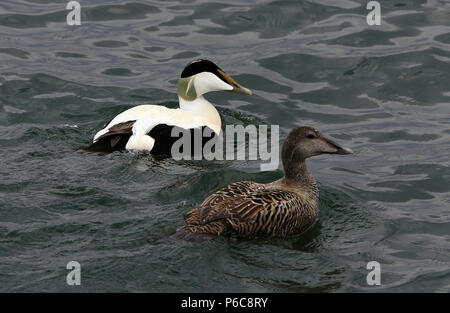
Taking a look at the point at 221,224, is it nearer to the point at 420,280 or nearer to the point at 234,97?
the point at 420,280

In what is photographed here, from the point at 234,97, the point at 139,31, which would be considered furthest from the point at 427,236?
the point at 139,31

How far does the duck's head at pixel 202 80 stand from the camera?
9.24 m

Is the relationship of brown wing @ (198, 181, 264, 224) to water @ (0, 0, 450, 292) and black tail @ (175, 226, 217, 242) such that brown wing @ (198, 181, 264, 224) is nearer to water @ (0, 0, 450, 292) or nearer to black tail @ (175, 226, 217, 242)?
black tail @ (175, 226, 217, 242)

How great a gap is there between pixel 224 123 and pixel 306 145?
2448 millimetres

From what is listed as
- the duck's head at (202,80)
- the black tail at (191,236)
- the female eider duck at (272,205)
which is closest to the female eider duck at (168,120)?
the duck's head at (202,80)

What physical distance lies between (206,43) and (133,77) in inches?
46.5

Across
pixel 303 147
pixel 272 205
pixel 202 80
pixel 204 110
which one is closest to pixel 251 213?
pixel 272 205

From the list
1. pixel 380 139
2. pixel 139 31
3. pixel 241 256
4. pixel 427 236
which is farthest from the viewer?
pixel 139 31

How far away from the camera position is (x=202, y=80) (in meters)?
9.33

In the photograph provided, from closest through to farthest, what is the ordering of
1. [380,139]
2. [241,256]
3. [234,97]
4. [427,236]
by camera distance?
1. [241,256]
2. [427,236]
3. [380,139]
4. [234,97]

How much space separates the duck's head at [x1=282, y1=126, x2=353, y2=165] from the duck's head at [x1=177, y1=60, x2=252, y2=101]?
2.01 metres

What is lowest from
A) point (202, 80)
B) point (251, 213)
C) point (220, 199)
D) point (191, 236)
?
point (191, 236)

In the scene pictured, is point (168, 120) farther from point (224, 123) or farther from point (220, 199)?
point (220, 199)

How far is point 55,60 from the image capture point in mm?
10688
